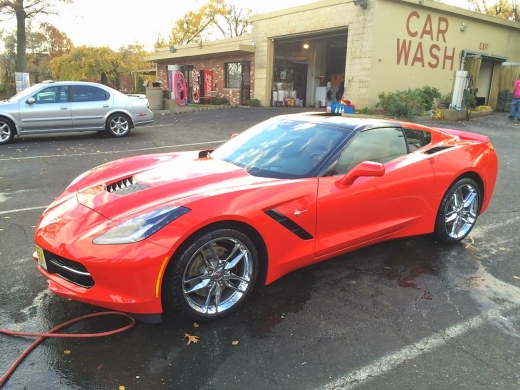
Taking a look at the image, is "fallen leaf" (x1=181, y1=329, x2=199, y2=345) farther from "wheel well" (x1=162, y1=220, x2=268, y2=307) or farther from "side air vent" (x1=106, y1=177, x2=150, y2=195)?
"side air vent" (x1=106, y1=177, x2=150, y2=195)

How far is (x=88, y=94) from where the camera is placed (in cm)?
1117

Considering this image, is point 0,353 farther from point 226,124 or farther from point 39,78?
point 39,78

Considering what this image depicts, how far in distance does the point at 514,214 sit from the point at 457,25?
660 inches

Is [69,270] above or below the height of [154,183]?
below

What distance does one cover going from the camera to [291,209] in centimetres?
305

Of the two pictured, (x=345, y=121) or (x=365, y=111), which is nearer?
(x=345, y=121)

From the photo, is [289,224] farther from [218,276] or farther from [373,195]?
[373,195]

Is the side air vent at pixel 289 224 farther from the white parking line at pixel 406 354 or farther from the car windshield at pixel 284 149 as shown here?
the white parking line at pixel 406 354

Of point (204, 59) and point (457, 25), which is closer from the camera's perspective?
point (457, 25)

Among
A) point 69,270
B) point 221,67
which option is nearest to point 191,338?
point 69,270

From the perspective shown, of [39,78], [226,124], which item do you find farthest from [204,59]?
[39,78]

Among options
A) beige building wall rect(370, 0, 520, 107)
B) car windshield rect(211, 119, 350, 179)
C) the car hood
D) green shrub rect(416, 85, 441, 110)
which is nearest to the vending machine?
beige building wall rect(370, 0, 520, 107)

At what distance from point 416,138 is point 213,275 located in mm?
2637

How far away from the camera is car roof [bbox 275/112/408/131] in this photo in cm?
377
